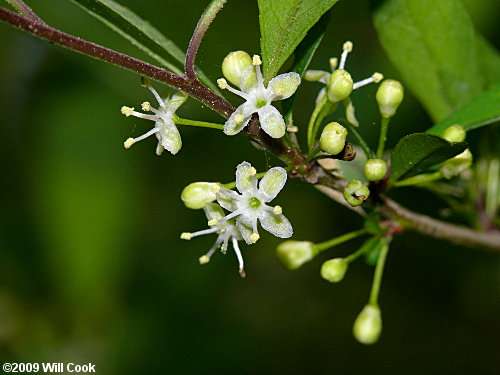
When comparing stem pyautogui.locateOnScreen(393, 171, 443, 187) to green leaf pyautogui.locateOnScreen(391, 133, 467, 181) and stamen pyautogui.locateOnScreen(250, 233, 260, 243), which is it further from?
stamen pyautogui.locateOnScreen(250, 233, 260, 243)

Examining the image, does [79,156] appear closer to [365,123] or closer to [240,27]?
[240,27]

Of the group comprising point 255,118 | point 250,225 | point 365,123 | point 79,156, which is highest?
point 79,156

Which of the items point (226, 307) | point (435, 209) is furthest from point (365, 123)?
point (226, 307)

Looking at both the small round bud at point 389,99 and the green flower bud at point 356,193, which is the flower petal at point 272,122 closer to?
the green flower bud at point 356,193

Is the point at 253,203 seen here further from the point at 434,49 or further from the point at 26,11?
the point at 434,49

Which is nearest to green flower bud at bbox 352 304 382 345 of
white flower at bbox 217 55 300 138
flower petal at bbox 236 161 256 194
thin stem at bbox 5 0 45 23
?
flower petal at bbox 236 161 256 194

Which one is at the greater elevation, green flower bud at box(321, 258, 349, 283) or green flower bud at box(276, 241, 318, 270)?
green flower bud at box(276, 241, 318, 270)

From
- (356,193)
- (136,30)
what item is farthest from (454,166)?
A: (136,30)
